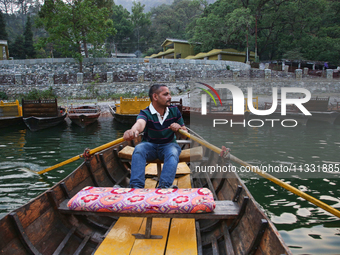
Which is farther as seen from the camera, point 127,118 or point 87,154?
point 127,118

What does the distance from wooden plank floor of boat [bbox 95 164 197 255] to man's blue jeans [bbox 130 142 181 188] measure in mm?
435

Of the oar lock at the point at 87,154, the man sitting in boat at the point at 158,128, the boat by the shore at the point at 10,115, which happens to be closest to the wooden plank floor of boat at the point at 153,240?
the man sitting in boat at the point at 158,128

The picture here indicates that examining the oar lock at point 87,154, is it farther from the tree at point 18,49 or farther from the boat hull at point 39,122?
the tree at point 18,49

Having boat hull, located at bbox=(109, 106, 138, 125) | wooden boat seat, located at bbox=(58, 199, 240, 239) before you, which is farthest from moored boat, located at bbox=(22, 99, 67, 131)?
wooden boat seat, located at bbox=(58, 199, 240, 239)

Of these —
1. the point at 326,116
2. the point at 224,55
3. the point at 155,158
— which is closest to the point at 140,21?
the point at 224,55

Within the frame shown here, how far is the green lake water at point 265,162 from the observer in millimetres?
3912

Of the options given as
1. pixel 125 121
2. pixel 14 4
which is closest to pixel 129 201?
pixel 125 121

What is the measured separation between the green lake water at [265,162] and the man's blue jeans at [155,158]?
6.79 feet

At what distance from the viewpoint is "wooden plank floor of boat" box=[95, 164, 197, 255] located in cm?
233

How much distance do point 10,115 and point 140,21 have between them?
3914cm

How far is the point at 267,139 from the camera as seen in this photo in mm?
10641

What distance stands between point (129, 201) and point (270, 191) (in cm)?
382

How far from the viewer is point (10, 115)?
14.2 m

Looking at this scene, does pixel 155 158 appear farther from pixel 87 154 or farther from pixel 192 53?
pixel 192 53
